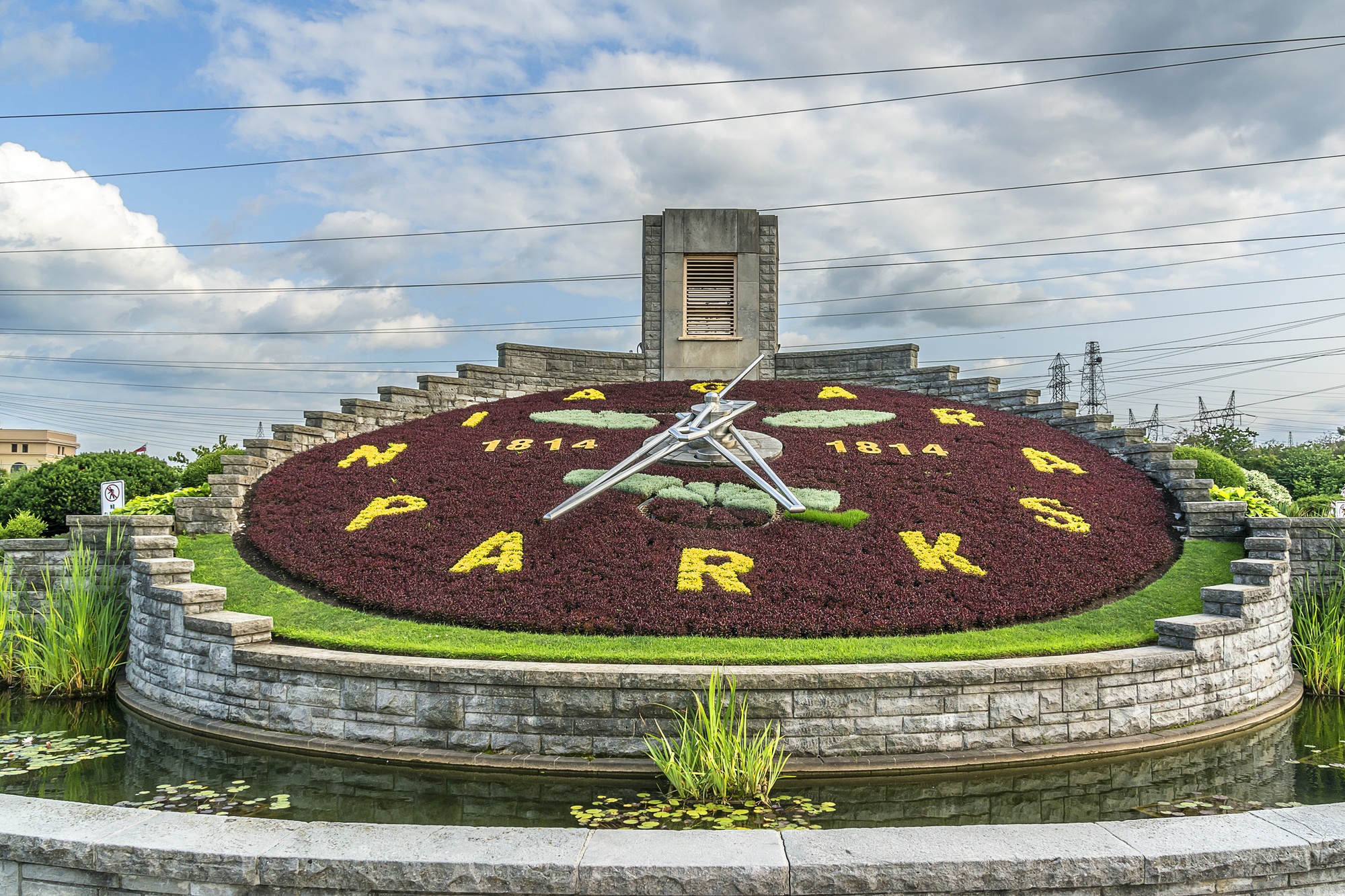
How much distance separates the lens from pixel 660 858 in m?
3.23

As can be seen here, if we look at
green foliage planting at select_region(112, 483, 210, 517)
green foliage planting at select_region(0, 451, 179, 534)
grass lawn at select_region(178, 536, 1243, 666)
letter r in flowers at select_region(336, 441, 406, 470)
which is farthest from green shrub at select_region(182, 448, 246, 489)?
grass lawn at select_region(178, 536, 1243, 666)

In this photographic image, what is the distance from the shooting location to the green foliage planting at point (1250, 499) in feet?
35.4

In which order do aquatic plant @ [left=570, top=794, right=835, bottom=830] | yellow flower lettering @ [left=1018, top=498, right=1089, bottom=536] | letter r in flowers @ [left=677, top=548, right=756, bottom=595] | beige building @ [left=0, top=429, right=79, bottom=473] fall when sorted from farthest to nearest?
beige building @ [left=0, top=429, right=79, bottom=473], yellow flower lettering @ [left=1018, top=498, right=1089, bottom=536], letter r in flowers @ [left=677, top=548, right=756, bottom=595], aquatic plant @ [left=570, top=794, right=835, bottom=830]

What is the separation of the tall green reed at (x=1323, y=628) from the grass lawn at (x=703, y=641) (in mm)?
1234

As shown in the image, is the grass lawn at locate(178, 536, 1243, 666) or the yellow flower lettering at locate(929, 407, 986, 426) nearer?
the grass lawn at locate(178, 536, 1243, 666)

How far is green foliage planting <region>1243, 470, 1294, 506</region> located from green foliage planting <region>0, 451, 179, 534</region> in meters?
17.7

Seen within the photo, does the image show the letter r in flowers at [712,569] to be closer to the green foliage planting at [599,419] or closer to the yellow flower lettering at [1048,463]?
the green foliage planting at [599,419]

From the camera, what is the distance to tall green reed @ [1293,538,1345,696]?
7762 millimetres

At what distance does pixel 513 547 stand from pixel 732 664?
3140 mm

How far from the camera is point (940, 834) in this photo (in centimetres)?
347

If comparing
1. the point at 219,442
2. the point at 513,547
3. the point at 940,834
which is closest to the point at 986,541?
the point at 513,547

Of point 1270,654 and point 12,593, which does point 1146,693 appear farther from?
point 12,593

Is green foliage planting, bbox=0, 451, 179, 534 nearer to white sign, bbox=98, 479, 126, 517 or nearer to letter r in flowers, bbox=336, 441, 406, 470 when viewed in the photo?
white sign, bbox=98, 479, 126, 517

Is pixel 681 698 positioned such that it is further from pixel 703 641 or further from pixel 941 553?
pixel 941 553
